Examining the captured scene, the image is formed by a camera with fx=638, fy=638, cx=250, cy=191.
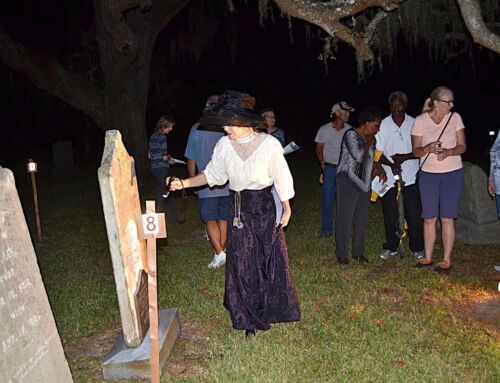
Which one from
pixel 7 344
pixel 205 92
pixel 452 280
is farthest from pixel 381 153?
pixel 205 92

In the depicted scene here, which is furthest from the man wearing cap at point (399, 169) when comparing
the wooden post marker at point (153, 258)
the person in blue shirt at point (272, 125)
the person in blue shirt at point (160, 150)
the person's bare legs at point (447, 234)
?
the wooden post marker at point (153, 258)

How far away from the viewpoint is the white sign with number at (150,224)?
394cm

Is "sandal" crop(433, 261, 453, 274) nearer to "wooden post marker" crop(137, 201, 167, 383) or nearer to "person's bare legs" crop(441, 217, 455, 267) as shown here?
"person's bare legs" crop(441, 217, 455, 267)

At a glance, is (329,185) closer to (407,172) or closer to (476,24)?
(407,172)

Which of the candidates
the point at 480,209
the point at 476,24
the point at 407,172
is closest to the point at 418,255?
the point at 407,172

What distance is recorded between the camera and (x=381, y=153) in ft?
23.4

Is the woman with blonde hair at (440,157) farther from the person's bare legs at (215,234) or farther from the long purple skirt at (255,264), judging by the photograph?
the person's bare legs at (215,234)

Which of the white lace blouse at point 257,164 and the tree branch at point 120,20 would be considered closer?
the white lace blouse at point 257,164

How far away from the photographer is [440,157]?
21.2 feet

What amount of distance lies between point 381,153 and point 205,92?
2803 cm

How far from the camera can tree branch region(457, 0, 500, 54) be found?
6227mm

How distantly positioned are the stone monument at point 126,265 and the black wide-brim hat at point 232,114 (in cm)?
74

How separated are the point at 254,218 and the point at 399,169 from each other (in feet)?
8.72

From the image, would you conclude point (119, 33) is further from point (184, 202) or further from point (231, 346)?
point (231, 346)
